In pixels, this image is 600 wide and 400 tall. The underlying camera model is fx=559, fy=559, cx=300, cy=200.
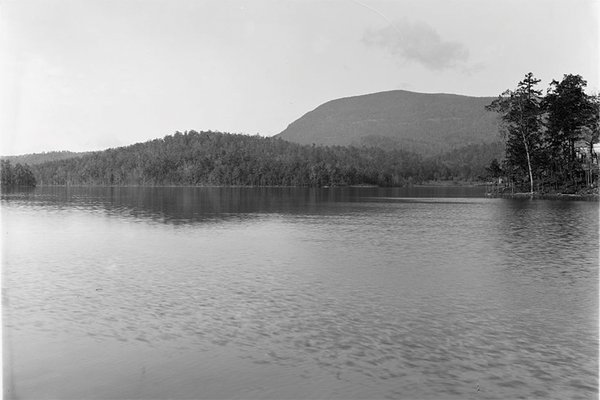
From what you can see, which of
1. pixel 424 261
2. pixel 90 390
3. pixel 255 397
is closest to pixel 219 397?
pixel 255 397

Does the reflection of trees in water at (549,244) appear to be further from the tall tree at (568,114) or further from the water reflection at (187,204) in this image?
the tall tree at (568,114)

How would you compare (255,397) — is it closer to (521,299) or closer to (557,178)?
(521,299)

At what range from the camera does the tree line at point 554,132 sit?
82.2 metres

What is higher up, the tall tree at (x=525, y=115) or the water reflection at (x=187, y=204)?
the tall tree at (x=525, y=115)

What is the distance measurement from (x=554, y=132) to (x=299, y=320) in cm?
8276

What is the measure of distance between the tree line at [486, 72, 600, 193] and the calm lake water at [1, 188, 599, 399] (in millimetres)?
57091

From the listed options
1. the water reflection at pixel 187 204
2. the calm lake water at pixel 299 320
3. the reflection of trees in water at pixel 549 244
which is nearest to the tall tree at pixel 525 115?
the water reflection at pixel 187 204

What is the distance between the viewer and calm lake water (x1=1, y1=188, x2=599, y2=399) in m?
11.1

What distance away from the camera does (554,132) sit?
86.8 metres

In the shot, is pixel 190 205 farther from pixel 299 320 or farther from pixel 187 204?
pixel 299 320

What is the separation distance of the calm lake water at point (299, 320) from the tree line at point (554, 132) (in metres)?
57.1

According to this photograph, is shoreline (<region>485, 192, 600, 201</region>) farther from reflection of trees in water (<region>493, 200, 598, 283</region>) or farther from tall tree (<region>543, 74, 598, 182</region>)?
reflection of trees in water (<region>493, 200, 598, 283</region>)

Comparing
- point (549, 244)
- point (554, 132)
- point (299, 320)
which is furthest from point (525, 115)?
point (299, 320)

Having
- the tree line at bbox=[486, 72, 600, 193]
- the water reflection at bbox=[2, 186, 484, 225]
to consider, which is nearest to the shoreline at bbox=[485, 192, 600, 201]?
the tree line at bbox=[486, 72, 600, 193]
